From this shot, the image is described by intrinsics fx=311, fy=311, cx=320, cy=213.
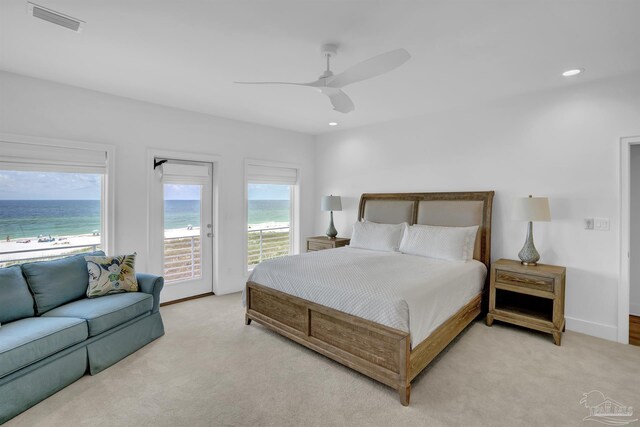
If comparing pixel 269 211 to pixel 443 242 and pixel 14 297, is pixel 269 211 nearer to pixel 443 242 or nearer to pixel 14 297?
pixel 443 242

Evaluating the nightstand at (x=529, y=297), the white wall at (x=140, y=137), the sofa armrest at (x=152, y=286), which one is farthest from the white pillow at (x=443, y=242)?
the sofa armrest at (x=152, y=286)

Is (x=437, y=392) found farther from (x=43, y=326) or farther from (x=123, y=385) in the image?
(x=43, y=326)

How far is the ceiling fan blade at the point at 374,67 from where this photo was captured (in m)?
1.96

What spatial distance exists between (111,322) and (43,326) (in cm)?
46

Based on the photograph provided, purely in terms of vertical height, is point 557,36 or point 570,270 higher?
point 557,36

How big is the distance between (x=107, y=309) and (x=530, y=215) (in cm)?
412

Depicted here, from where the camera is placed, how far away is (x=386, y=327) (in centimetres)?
229

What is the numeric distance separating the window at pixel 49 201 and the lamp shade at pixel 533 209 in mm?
4630

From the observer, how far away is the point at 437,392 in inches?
90.8

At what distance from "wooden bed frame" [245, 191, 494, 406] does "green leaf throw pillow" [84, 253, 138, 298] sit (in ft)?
3.88

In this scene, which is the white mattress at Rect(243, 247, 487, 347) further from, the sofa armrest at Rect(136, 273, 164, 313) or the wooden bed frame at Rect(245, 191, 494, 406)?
the sofa armrest at Rect(136, 273, 164, 313)

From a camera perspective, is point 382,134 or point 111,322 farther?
point 382,134

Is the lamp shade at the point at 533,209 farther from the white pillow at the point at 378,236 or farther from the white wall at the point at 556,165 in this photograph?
the white pillow at the point at 378,236

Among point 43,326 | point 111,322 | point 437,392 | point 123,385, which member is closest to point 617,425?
point 437,392
